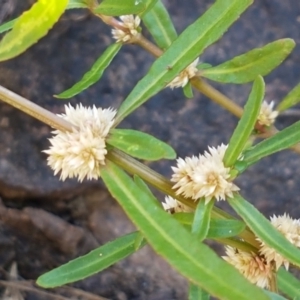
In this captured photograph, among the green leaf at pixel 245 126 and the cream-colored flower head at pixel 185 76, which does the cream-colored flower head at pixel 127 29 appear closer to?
the cream-colored flower head at pixel 185 76

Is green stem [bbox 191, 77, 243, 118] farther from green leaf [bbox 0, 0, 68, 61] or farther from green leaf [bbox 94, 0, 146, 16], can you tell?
green leaf [bbox 0, 0, 68, 61]

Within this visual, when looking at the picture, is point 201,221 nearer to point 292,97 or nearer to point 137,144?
point 137,144

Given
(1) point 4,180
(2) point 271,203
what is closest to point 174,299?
(2) point 271,203

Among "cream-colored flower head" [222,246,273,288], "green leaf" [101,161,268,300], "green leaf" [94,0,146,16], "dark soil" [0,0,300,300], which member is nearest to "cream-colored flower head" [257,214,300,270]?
"cream-colored flower head" [222,246,273,288]

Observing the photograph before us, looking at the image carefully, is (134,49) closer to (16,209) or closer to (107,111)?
(16,209)

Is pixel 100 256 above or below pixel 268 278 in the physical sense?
above

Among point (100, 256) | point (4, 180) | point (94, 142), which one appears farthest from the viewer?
point (4, 180)

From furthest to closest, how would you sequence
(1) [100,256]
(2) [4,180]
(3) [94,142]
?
(2) [4,180] → (1) [100,256] → (3) [94,142]
